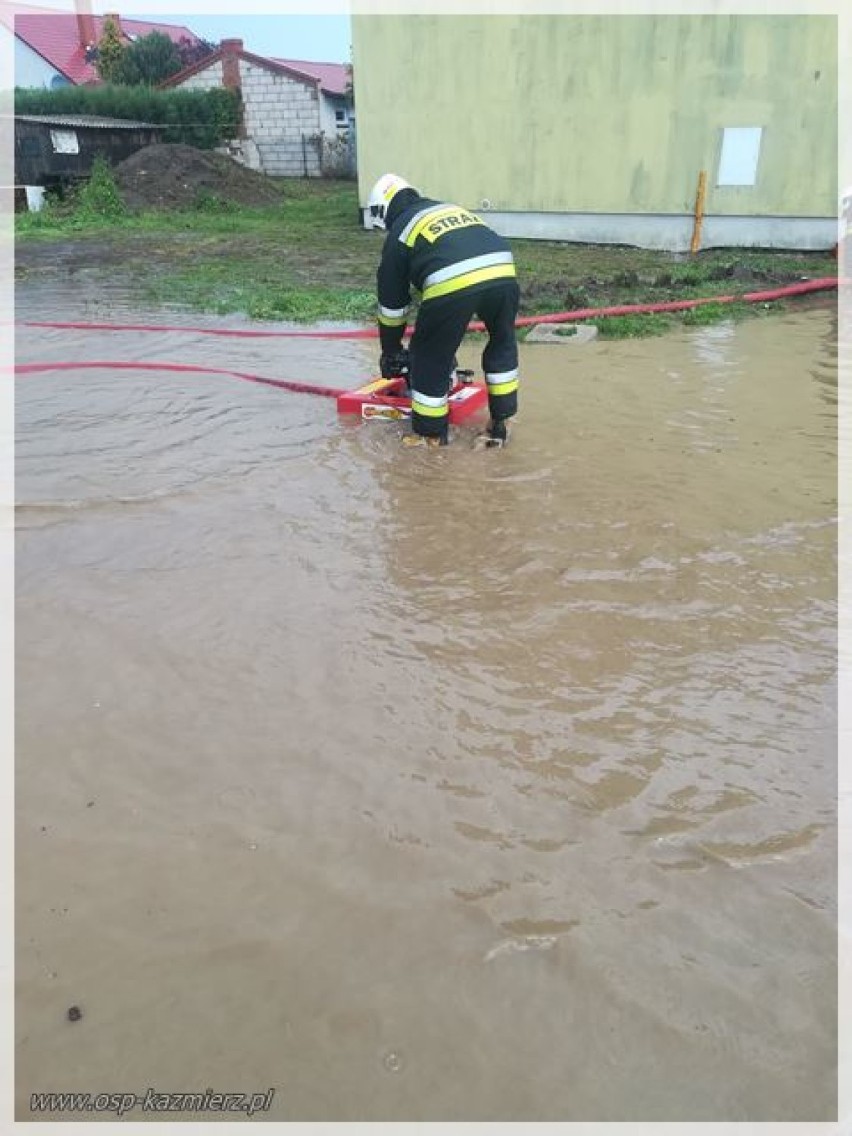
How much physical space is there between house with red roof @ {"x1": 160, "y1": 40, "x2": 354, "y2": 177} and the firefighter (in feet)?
81.4

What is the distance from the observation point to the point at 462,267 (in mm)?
4484

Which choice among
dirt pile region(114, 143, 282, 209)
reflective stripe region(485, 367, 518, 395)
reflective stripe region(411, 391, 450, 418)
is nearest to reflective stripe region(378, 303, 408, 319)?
reflective stripe region(411, 391, 450, 418)

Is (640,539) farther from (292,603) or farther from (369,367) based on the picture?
(369,367)

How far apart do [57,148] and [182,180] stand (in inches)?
120

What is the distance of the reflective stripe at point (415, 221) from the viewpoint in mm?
4566

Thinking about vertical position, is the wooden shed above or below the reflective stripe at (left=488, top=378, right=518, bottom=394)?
above

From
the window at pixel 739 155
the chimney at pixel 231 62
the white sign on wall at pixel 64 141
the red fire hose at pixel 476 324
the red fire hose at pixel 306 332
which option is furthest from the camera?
the chimney at pixel 231 62

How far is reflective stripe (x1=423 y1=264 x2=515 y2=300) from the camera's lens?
4.50m

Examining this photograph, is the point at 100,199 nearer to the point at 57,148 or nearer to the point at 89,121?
the point at 57,148

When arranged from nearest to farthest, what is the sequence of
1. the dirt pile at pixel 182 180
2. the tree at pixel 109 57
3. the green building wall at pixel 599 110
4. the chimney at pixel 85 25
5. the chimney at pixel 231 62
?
the green building wall at pixel 599 110
the dirt pile at pixel 182 180
the chimney at pixel 231 62
the tree at pixel 109 57
the chimney at pixel 85 25

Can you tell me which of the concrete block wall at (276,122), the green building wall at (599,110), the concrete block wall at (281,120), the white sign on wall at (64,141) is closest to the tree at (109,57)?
the concrete block wall at (276,122)

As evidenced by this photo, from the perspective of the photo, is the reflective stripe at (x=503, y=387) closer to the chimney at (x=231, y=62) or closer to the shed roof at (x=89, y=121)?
the shed roof at (x=89, y=121)

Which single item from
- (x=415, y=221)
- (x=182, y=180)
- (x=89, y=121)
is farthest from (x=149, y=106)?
(x=415, y=221)

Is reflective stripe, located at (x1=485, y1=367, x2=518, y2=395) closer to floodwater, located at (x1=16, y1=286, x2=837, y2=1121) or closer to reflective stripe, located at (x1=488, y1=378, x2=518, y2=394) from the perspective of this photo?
reflective stripe, located at (x1=488, y1=378, x2=518, y2=394)
